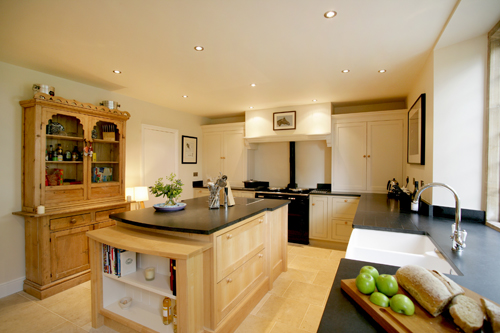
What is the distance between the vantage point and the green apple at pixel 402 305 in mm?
714

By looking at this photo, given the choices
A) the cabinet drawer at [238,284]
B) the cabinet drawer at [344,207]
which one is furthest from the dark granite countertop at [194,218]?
the cabinet drawer at [344,207]

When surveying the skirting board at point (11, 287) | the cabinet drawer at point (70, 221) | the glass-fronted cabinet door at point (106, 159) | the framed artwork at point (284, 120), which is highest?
the framed artwork at point (284, 120)

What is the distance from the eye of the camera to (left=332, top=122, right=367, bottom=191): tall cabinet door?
4.17 m

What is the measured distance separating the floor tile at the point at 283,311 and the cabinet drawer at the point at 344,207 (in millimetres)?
1959

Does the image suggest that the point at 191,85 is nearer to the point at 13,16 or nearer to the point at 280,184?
the point at 13,16

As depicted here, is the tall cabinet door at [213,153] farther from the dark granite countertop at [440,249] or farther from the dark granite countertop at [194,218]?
the dark granite countertop at [440,249]

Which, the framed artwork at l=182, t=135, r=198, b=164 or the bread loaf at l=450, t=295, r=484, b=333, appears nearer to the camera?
the bread loaf at l=450, t=295, r=484, b=333

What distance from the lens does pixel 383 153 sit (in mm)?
4047

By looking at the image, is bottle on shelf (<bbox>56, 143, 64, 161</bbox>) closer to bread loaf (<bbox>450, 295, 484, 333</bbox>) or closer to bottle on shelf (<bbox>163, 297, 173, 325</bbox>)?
bottle on shelf (<bbox>163, 297, 173, 325</bbox>)

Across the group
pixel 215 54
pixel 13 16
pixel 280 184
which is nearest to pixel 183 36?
pixel 215 54

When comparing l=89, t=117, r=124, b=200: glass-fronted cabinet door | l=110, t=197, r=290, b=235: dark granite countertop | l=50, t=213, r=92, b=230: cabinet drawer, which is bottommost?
l=50, t=213, r=92, b=230: cabinet drawer

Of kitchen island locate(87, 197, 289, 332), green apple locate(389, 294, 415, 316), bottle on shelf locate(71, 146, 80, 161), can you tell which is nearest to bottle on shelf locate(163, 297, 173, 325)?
kitchen island locate(87, 197, 289, 332)

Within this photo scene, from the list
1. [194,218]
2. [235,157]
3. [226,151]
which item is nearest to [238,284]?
[194,218]

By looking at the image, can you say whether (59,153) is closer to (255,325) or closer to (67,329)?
(67,329)
